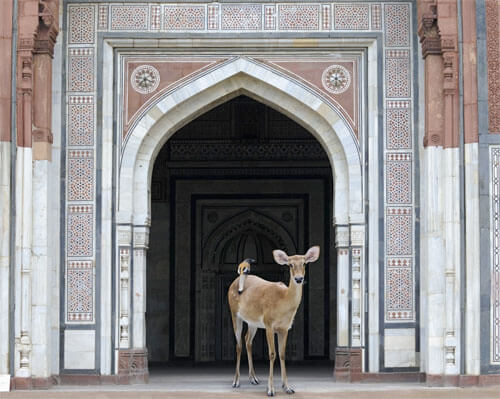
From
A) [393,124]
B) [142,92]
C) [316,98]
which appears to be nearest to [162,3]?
[142,92]

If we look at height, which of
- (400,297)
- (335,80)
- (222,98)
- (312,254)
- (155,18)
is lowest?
(400,297)

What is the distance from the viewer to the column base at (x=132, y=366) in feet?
45.0

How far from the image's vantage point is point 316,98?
557 inches

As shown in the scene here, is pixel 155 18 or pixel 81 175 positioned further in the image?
pixel 155 18

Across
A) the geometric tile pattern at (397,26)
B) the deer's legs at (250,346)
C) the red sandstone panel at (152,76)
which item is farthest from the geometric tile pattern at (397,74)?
the deer's legs at (250,346)

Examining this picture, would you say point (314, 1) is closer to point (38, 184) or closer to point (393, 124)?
point (393, 124)

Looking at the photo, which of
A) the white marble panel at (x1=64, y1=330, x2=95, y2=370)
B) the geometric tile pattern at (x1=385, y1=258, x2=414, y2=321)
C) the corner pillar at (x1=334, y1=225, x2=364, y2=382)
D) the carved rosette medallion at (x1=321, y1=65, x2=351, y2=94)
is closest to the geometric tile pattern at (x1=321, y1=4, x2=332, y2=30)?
the carved rosette medallion at (x1=321, y1=65, x2=351, y2=94)

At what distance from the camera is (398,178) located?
13.9 m

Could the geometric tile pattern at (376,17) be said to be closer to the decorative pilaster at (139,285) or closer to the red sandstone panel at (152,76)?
the red sandstone panel at (152,76)

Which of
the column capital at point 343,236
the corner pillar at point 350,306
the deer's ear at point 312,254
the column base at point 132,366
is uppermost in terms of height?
the column capital at point 343,236

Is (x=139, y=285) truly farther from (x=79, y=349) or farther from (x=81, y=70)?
(x=81, y=70)

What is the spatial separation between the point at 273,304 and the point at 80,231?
260cm

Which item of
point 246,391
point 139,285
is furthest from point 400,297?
point 139,285

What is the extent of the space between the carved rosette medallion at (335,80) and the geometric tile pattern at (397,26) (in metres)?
0.64
